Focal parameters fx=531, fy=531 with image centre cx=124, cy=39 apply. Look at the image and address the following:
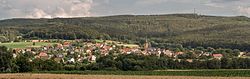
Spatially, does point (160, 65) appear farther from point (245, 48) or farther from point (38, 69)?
point (245, 48)

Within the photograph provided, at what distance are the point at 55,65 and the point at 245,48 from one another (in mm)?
104957

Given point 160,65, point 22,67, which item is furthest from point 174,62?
point 22,67

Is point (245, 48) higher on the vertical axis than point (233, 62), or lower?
lower

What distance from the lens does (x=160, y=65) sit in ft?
343

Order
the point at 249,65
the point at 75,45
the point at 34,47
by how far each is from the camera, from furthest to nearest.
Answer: the point at 75,45 → the point at 34,47 → the point at 249,65

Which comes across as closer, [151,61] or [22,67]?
[22,67]

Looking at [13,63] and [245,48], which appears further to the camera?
[245,48]

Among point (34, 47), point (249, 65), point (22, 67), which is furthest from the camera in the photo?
point (34, 47)

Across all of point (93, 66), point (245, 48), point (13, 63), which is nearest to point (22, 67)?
point (13, 63)

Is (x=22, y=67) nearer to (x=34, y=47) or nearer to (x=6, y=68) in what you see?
(x=6, y=68)

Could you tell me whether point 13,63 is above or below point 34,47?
above

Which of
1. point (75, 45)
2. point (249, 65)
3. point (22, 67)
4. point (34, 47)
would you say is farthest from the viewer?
point (75, 45)

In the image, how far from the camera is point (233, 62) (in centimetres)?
10362

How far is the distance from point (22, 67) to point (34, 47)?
86110 millimetres
